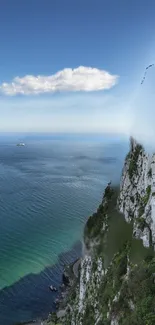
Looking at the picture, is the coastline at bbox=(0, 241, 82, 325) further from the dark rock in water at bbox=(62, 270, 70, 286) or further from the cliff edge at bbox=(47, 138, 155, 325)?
the cliff edge at bbox=(47, 138, 155, 325)

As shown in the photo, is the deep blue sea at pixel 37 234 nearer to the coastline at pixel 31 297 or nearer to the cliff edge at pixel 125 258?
the coastline at pixel 31 297

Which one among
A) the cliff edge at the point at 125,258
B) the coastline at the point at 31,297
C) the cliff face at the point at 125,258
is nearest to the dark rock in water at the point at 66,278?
the coastline at the point at 31,297

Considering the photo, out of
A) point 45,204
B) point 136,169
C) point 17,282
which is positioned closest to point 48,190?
point 45,204

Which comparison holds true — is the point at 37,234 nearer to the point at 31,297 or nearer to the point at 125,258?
the point at 31,297

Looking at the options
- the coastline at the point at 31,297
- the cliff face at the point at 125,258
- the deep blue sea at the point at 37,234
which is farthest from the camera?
the deep blue sea at the point at 37,234

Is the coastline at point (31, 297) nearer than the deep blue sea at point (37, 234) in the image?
Yes

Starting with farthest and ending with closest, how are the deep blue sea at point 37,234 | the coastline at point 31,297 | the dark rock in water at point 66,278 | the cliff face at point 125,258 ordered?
the dark rock in water at point 66,278 → the deep blue sea at point 37,234 → the coastline at point 31,297 → the cliff face at point 125,258

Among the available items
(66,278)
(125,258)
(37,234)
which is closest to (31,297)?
(66,278)

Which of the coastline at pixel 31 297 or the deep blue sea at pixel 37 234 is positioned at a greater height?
the deep blue sea at pixel 37 234
